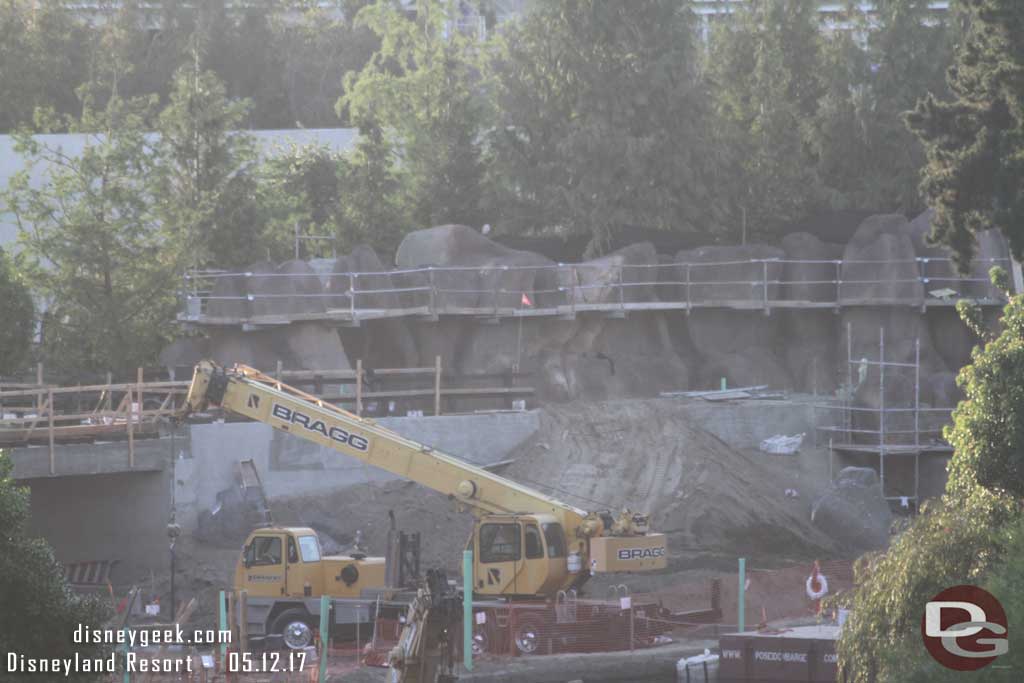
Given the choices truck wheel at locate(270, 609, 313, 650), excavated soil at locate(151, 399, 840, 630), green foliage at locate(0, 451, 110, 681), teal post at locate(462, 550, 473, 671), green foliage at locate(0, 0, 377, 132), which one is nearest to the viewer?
green foliage at locate(0, 451, 110, 681)

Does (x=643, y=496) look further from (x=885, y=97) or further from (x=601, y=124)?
(x=885, y=97)

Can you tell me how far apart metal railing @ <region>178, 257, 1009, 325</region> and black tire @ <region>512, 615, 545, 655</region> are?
52.3 feet

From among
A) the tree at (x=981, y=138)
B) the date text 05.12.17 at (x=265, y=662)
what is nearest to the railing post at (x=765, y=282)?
the tree at (x=981, y=138)

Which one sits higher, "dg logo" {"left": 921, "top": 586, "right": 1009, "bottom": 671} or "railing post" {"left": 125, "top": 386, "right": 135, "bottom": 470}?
"railing post" {"left": 125, "top": 386, "right": 135, "bottom": 470}

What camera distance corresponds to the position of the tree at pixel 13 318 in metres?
40.9

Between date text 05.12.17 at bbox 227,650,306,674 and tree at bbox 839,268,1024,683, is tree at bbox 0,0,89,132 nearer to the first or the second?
date text 05.12.17 at bbox 227,650,306,674

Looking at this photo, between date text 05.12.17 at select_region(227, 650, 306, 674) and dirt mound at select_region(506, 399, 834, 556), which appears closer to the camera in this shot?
date text 05.12.17 at select_region(227, 650, 306, 674)

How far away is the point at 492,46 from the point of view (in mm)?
58406

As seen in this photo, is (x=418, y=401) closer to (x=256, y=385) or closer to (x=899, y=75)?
(x=256, y=385)

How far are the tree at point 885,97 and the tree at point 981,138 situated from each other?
57.1 feet

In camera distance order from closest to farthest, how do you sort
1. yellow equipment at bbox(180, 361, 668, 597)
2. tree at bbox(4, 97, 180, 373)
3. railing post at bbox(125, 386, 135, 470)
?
yellow equipment at bbox(180, 361, 668, 597) → railing post at bbox(125, 386, 135, 470) → tree at bbox(4, 97, 180, 373)

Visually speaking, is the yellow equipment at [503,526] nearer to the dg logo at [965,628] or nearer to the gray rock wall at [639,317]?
the dg logo at [965,628]

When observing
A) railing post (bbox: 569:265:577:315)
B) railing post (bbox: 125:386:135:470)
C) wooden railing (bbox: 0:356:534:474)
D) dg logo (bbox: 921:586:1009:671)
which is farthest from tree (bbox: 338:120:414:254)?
dg logo (bbox: 921:586:1009:671)

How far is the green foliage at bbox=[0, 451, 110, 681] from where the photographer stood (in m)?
14.8
